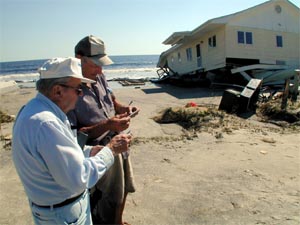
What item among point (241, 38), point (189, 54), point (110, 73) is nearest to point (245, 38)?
point (241, 38)

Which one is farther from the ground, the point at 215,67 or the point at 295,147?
the point at 215,67

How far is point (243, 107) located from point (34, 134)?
365 inches

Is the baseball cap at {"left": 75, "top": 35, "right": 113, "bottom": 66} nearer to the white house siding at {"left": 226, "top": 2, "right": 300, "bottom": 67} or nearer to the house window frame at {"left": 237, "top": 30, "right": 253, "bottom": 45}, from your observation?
the white house siding at {"left": 226, "top": 2, "right": 300, "bottom": 67}

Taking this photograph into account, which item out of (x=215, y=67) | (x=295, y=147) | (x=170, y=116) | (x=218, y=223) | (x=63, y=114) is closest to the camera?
(x=63, y=114)

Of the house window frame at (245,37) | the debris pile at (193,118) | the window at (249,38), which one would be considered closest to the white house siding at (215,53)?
the house window frame at (245,37)

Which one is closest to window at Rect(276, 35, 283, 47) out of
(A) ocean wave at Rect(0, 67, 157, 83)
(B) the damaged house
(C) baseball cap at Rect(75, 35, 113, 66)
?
(B) the damaged house

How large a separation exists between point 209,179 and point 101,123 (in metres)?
2.75

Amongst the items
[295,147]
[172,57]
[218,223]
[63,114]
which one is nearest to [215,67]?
[172,57]

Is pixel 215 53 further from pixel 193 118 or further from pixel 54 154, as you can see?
pixel 54 154

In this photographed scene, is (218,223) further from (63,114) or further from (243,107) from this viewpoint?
(243,107)

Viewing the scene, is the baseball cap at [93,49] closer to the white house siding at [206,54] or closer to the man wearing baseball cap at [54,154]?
the man wearing baseball cap at [54,154]

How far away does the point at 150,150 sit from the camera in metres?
6.71

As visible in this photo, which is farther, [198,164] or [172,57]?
[172,57]

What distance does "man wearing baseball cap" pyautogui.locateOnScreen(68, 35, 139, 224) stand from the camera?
9.49 feet
